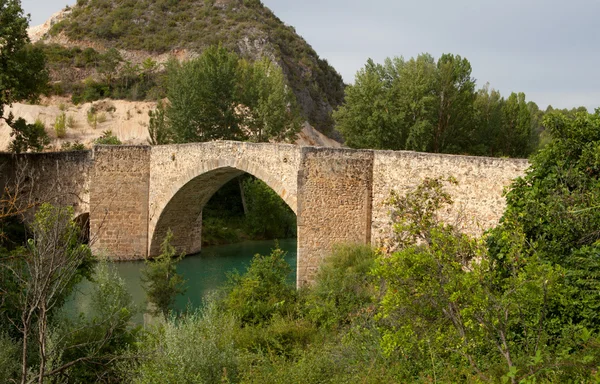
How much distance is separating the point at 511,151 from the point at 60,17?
3749 cm

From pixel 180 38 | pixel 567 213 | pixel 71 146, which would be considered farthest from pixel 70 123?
pixel 567 213

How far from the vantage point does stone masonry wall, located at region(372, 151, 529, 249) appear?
9789 mm

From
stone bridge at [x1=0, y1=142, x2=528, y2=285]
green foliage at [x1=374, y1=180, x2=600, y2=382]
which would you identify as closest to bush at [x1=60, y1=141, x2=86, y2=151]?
stone bridge at [x1=0, y1=142, x2=528, y2=285]

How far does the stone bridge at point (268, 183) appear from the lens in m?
10.3

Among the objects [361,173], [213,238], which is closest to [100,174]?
[213,238]

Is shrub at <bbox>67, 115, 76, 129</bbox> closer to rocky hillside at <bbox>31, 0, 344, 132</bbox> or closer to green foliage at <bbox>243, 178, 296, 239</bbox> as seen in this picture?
rocky hillside at <bbox>31, 0, 344, 132</bbox>

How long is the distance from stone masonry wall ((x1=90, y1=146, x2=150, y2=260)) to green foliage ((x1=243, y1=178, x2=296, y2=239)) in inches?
274

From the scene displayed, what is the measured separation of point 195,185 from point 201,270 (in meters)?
2.71

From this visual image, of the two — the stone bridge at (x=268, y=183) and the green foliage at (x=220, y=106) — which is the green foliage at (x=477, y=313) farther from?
the green foliage at (x=220, y=106)

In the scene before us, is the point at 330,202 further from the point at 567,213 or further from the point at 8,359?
the point at 8,359

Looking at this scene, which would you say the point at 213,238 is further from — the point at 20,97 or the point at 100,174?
the point at 20,97

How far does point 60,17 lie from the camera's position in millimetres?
46500

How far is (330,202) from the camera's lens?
1245 cm

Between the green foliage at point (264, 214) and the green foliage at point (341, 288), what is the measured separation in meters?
12.3
